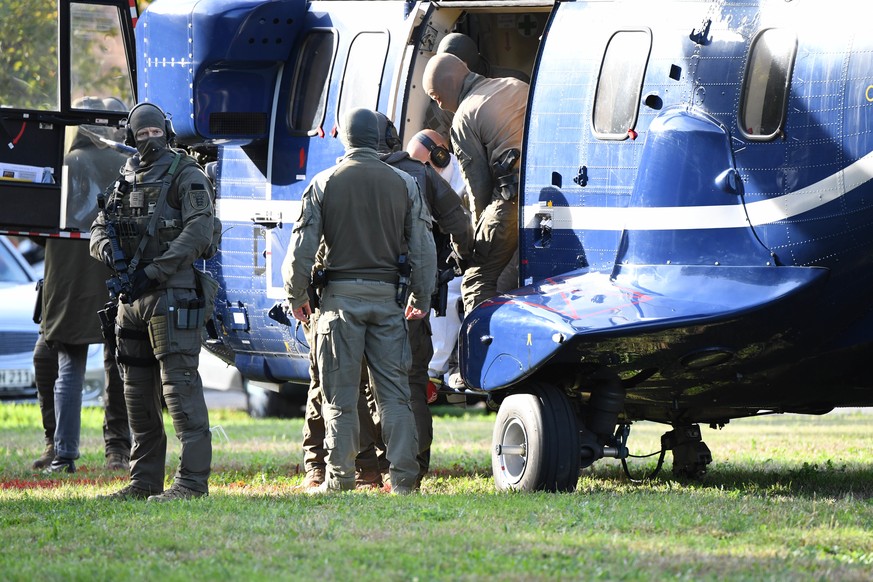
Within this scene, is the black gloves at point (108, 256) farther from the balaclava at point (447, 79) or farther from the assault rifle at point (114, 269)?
the balaclava at point (447, 79)

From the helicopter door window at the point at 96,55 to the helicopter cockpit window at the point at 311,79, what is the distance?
1278mm

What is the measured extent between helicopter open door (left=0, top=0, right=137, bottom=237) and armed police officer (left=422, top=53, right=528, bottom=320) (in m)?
2.91

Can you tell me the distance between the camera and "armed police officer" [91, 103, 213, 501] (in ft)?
26.0

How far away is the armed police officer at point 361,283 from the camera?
802 centimetres

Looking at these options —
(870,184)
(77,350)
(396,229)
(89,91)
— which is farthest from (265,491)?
(870,184)

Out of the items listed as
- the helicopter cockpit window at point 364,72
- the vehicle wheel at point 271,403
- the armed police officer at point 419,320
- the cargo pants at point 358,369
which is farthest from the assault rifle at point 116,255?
the vehicle wheel at point 271,403

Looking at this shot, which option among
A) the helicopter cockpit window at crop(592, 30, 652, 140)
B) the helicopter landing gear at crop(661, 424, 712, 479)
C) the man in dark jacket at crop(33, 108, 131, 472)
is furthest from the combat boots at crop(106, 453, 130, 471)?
the helicopter cockpit window at crop(592, 30, 652, 140)

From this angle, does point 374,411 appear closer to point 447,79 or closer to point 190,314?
point 190,314

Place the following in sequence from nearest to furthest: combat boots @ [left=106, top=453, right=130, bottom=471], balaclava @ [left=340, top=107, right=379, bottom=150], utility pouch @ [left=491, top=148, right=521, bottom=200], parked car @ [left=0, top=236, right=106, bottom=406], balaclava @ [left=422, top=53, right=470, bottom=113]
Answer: balaclava @ [left=340, top=107, right=379, bottom=150] < utility pouch @ [left=491, top=148, right=521, bottom=200] < balaclava @ [left=422, top=53, right=470, bottom=113] < combat boots @ [left=106, top=453, right=130, bottom=471] < parked car @ [left=0, top=236, right=106, bottom=406]

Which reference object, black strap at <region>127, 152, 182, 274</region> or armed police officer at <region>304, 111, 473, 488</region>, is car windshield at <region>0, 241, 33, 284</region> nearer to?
armed police officer at <region>304, 111, 473, 488</region>

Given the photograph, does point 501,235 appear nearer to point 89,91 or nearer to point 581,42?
point 581,42

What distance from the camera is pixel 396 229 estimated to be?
8.12 meters

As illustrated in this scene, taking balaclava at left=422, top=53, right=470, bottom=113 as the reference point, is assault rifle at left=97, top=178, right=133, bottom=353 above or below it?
below

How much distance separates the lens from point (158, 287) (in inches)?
313
